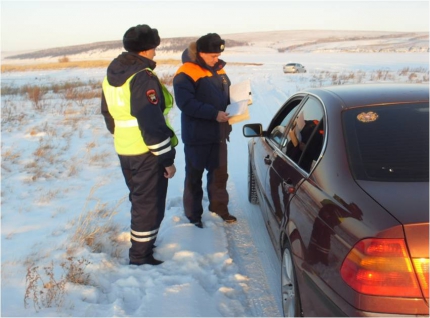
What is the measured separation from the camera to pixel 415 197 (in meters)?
1.73

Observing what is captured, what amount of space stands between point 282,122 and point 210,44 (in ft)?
3.32

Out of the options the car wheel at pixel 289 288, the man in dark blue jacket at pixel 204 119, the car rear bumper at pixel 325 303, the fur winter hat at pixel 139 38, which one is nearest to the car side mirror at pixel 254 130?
the man in dark blue jacket at pixel 204 119

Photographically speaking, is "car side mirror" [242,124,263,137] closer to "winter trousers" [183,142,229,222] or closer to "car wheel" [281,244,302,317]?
"winter trousers" [183,142,229,222]

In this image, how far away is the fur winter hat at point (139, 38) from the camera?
3.06 m

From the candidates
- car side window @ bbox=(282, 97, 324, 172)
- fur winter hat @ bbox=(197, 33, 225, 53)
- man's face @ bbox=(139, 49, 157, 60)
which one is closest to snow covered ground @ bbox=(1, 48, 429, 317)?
car side window @ bbox=(282, 97, 324, 172)

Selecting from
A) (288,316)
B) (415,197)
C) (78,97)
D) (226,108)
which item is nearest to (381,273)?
(415,197)

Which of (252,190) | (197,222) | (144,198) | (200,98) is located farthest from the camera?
(252,190)

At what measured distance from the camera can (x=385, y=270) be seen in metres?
1.61

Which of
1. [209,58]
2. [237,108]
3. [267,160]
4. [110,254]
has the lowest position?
[110,254]

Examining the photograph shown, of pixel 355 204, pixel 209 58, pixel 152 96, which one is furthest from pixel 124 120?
pixel 355 204

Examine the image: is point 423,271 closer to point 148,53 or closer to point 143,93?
point 143,93

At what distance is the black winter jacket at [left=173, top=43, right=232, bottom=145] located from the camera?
3.77 meters

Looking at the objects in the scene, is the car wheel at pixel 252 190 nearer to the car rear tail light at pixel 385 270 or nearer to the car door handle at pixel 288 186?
the car door handle at pixel 288 186

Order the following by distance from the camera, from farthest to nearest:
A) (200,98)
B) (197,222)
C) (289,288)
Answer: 1. (197,222)
2. (200,98)
3. (289,288)
